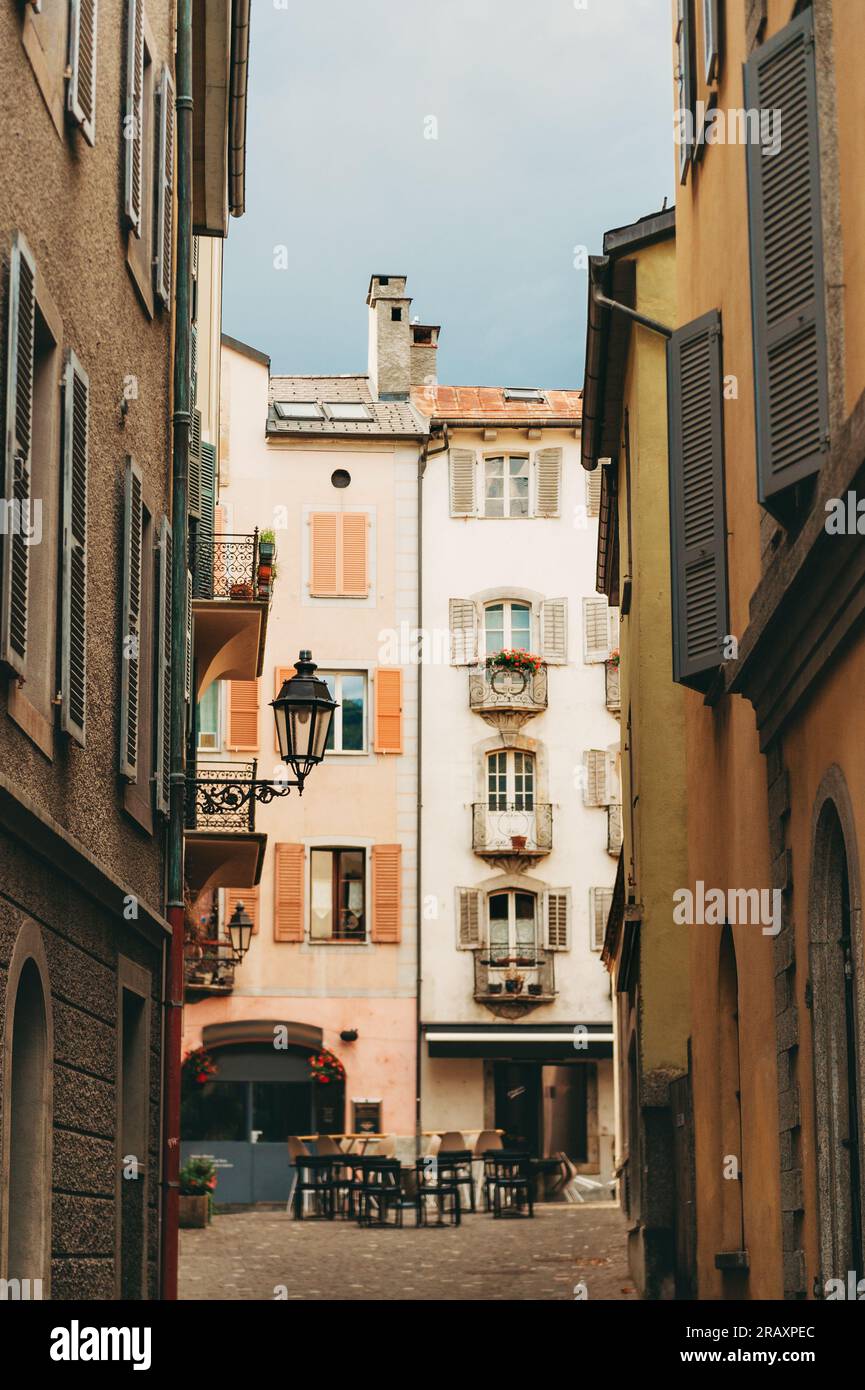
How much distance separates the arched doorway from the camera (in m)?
8.76

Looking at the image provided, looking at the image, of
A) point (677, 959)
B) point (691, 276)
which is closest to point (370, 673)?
point (677, 959)

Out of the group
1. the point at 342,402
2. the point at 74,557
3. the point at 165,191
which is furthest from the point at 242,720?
the point at 74,557

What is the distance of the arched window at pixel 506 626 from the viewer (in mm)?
41438

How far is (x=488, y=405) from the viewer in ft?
144

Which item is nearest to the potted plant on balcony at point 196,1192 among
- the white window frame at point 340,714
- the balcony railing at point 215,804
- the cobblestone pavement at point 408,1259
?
the cobblestone pavement at point 408,1259

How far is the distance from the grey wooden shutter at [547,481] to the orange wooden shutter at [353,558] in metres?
3.72

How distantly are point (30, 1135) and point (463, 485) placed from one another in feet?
111

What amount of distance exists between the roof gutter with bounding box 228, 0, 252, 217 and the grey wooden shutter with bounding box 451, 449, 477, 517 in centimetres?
2057

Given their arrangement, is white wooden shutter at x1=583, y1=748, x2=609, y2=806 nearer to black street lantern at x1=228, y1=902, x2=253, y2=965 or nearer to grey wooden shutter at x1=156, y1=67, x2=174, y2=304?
black street lantern at x1=228, y1=902, x2=253, y2=965

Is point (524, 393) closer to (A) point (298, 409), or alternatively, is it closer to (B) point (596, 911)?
(A) point (298, 409)

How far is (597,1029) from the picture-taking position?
1561 inches

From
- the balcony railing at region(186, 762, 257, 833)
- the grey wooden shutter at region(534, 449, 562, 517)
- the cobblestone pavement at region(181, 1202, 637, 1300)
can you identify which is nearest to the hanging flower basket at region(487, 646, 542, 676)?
the grey wooden shutter at region(534, 449, 562, 517)

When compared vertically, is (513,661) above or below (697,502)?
above

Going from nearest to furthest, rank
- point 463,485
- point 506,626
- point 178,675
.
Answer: point 178,675, point 506,626, point 463,485
